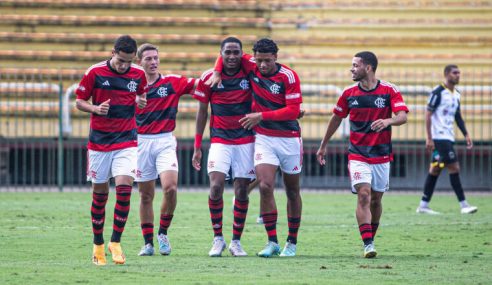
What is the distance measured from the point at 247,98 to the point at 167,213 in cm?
150

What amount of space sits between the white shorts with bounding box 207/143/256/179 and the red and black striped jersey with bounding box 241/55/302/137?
26cm

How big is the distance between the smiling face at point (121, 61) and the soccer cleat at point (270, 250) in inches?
91.1

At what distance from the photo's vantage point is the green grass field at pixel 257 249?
9.61m

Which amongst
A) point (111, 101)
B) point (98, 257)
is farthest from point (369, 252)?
point (111, 101)

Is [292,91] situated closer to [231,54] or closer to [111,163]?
[231,54]

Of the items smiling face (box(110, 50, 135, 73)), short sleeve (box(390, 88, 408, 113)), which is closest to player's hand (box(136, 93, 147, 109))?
smiling face (box(110, 50, 135, 73))

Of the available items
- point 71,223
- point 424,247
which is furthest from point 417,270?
point 71,223

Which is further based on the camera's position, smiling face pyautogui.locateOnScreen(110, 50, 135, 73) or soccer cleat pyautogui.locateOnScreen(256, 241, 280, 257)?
soccer cleat pyautogui.locateOnScreen(256, 241, 280, 257)

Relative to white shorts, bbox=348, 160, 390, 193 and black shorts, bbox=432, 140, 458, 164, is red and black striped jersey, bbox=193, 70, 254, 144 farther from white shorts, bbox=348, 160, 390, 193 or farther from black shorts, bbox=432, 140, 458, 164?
black shorts, bbox=432, 140, 458, 164

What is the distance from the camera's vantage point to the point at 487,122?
81.6 feet

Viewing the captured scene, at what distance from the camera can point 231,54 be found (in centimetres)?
1159

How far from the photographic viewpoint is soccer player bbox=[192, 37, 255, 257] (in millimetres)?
11766

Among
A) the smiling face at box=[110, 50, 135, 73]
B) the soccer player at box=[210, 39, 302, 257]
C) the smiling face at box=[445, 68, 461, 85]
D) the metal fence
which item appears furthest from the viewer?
the metal fence

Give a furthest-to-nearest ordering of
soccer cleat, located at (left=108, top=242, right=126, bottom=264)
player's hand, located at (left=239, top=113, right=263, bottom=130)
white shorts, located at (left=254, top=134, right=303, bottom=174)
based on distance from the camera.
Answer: white shorts, located at (left=254, top=134, right=303, bottom=174) → player's hand, located at (left=239, top=113, right=263, bottom=130) → soccer cleat, located at (left=108, top=242, right=126, bottom=264)
